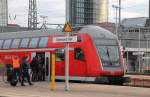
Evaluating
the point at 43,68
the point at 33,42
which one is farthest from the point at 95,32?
the point at 33,42

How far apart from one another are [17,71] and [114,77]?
18.0ft

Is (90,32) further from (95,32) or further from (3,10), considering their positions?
(3,10)

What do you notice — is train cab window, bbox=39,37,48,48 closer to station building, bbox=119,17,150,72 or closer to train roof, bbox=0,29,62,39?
train roof, bbox=0,29,62,39

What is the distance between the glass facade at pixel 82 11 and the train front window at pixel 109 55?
125 ft

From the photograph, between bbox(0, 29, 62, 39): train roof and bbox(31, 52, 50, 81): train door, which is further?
bbox(0, 29, 62, 39): train roof

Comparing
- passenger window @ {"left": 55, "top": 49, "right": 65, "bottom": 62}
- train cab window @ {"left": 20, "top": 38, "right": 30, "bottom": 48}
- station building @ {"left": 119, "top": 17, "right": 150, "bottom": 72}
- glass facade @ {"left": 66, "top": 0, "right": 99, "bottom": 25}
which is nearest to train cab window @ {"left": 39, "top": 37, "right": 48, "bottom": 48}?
passenger window @ {"left": 55, "top": 49, "right": 65, "bottom": 62}

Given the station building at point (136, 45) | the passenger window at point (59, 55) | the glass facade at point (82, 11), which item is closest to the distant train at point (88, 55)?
the passenger window at point (59, 55)

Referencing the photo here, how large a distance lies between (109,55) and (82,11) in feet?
161

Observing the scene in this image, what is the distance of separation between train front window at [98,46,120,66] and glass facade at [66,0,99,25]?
125 feet

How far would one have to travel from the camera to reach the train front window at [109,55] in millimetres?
25728

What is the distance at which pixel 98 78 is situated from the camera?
995 inches

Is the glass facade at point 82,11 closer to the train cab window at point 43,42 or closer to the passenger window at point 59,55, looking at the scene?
the train cab window at point 43,42

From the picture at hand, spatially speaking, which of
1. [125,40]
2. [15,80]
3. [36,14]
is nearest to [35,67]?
[15,80]

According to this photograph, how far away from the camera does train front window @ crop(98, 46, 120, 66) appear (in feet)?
84.4
